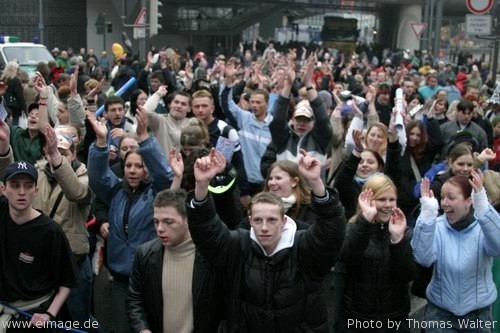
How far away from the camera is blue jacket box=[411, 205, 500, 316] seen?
4.97 meters

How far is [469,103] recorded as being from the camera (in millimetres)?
10031

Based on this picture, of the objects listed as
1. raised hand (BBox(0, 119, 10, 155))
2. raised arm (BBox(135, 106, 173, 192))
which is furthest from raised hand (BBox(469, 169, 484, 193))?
raised hand (BBox(0, 119, 10, 155))

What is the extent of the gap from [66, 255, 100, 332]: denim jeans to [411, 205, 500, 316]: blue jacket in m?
2.53

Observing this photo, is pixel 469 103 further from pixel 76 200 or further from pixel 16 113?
pixel 16 113

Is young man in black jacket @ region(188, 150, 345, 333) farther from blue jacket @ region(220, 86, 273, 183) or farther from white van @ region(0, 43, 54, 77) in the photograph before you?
white van @ region(0, 43, 54, 77)

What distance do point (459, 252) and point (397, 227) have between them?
18.8 inches

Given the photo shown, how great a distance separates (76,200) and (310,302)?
6.98 ft

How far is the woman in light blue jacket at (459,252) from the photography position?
495 centimetres

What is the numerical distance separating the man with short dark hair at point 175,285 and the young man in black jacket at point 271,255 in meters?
0.15

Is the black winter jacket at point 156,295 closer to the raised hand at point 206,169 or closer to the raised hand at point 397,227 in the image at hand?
the raised hand at point 206,169

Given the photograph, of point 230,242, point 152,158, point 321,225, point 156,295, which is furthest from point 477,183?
point 152,158

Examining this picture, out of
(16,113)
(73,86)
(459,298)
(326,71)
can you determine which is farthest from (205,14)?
(459,298)

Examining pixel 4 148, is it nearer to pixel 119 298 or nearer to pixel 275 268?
pixel 119 298

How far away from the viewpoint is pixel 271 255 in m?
4.29
